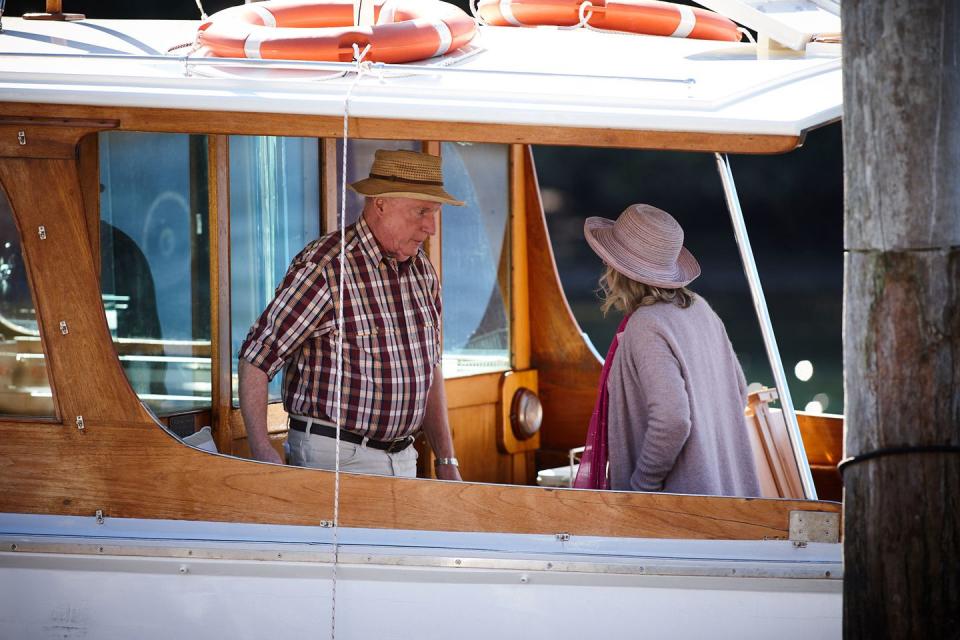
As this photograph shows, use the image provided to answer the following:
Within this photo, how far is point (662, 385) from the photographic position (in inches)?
132

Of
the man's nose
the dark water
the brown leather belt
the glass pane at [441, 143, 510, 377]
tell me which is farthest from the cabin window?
the dark water

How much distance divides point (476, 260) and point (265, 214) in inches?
47.1


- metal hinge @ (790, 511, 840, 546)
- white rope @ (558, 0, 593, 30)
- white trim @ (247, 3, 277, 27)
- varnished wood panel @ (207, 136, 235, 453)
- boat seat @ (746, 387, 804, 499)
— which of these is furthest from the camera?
white rope @ (558, 0, 593, 30)

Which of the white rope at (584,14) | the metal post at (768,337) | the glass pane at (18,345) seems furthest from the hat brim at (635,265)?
the glass pane at (18,345)

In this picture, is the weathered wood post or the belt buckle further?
the belt buckle

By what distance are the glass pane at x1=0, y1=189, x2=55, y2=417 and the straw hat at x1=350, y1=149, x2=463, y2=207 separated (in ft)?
3.44

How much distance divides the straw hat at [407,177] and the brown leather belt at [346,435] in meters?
0.76

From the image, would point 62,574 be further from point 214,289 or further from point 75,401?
point 214,289

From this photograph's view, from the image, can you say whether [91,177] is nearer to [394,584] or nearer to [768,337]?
[394,584]

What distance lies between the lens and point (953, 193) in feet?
8.14

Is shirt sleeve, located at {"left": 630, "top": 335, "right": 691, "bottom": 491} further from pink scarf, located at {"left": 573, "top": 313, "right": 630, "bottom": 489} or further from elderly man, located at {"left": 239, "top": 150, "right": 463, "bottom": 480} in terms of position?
elderly man, located at {"left": 239, "top": 150, "right": 463, "bottom": 480}

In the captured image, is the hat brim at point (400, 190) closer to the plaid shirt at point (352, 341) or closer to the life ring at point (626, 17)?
the plaid shirt at point (352, 341)

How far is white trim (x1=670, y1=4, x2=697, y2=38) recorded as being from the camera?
4.64 metres

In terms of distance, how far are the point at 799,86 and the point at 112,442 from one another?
2202 mm
